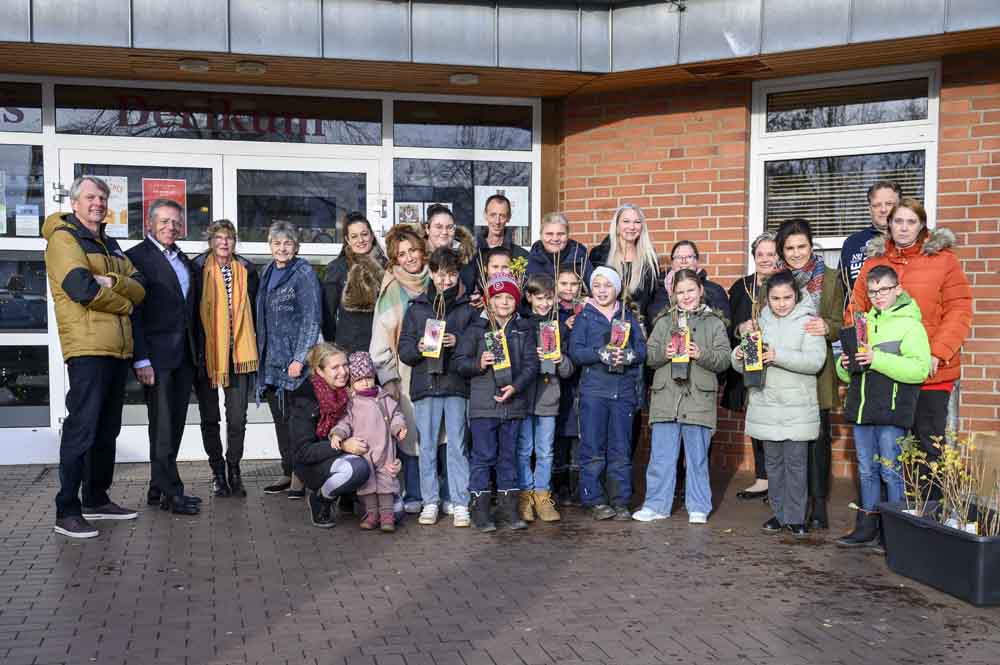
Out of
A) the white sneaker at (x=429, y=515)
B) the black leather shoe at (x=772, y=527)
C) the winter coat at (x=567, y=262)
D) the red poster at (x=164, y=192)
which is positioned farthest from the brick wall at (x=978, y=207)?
the red poster at (x=164, y=192)

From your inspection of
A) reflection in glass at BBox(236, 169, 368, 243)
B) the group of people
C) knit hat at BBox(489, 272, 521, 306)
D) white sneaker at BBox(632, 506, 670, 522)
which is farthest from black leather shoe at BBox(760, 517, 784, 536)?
reflection in glass at BBox(236, 169, 368, 243)

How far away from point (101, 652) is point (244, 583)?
105 cm

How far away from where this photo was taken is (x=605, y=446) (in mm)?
6797

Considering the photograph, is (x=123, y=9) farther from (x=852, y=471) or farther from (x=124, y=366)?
(x=852, y=471)

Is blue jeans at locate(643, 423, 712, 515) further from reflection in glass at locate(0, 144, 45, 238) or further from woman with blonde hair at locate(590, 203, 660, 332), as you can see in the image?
reflection in glass at locate(0, 144, 45, 238)

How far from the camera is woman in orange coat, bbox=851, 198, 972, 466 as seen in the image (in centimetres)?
582

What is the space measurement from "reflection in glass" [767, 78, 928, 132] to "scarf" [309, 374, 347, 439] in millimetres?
4375

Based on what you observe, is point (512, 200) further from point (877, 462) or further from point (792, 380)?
point (877, 462)

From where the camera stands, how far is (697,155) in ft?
28.2

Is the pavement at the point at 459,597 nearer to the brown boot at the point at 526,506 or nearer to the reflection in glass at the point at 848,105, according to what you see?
the brown boot at the point at 526,506

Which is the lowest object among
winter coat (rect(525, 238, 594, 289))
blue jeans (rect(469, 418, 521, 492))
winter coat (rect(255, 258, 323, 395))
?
blue jeans (rect(469, 418, 521, 492))

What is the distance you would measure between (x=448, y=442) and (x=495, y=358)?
69 centimetres

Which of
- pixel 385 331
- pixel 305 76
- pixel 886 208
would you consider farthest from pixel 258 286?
pixel 886 208

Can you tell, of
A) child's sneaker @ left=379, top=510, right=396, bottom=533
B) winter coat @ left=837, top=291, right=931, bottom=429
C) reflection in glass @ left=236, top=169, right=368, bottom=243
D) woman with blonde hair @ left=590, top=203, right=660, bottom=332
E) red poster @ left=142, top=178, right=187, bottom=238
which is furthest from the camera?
reflection in glass @ left=236, top=169, right=368, bottom=243
